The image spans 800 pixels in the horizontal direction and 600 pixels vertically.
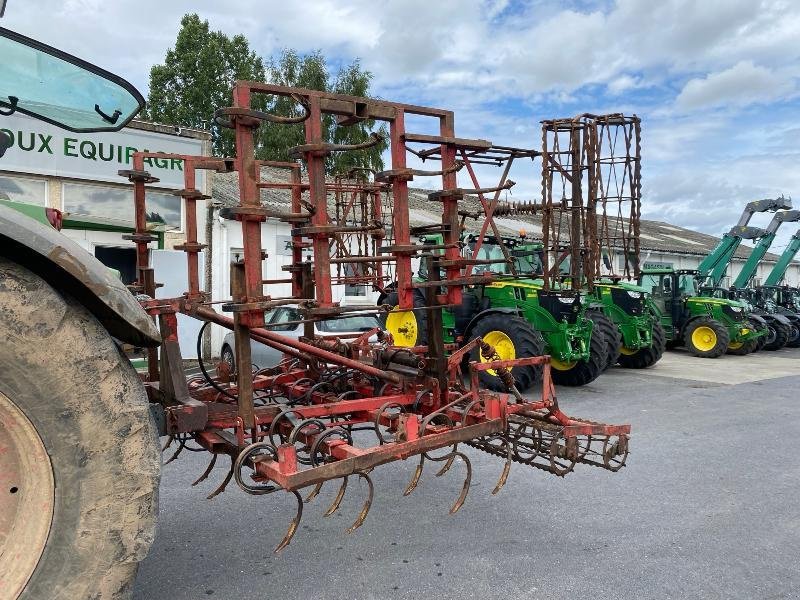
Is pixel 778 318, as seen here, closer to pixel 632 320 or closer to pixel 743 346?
pixel 743 346

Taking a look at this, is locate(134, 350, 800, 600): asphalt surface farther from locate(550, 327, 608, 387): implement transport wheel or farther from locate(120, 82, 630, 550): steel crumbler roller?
locate(550, 327, 608, 387): implement transport wheel

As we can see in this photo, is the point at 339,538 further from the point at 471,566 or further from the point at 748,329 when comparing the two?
the point at 748,329

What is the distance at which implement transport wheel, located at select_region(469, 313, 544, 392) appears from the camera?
842cm

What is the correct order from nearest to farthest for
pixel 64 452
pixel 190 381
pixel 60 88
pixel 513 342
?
pixel 64 452, pixel 60 88, pixel 190 381, pixel 513 342

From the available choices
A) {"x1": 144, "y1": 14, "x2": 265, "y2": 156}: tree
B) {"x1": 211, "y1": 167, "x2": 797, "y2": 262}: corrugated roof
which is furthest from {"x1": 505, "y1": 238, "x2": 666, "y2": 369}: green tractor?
{"x1": 144, "y1": 14, "x2": 265, "y2": 156}: tree

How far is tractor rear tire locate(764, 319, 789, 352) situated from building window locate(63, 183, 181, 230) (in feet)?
47.5

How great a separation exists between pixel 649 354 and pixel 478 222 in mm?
9114

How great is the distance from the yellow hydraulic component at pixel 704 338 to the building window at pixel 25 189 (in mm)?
13621

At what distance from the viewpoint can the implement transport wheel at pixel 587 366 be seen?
9.50 metres

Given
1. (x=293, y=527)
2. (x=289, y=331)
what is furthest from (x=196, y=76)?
(x=293, y=527)

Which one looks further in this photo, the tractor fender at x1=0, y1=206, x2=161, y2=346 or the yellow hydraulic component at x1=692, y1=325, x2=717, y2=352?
the yellow hydraulic component at x1=692, y1=325, x2=717, y2=352

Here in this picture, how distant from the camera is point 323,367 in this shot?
181 inches

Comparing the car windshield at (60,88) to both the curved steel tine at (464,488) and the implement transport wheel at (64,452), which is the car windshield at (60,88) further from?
the curved steel tine at (464,488)

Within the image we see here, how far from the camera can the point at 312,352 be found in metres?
3.70
